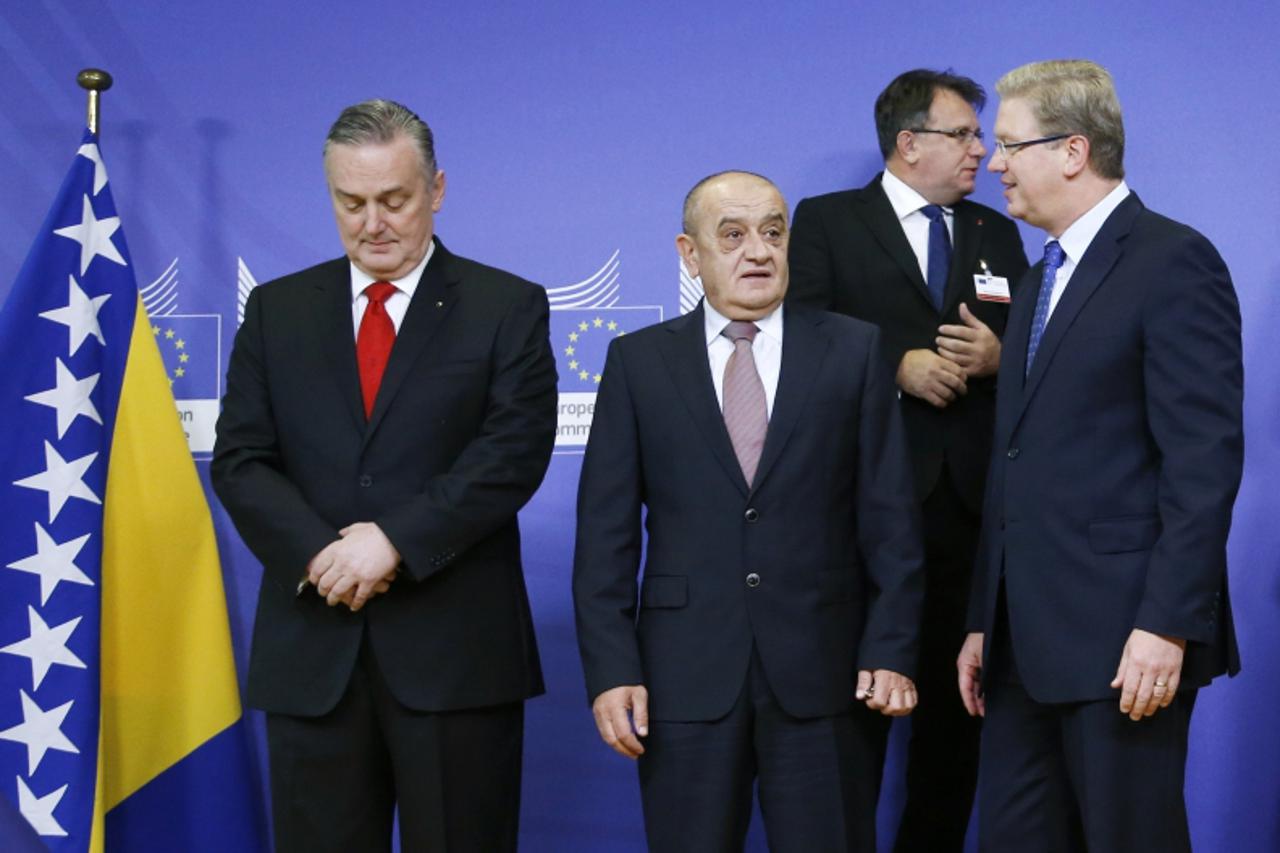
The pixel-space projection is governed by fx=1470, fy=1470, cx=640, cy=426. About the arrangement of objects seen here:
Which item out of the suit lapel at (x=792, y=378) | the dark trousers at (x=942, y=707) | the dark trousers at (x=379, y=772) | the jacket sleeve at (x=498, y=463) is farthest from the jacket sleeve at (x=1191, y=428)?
the dark trousers at (x=379, y=772)

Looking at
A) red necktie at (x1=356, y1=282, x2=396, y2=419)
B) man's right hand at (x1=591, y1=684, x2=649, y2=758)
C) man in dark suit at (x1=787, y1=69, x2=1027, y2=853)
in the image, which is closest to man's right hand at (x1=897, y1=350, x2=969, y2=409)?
man in dark suit at (x1=787, y1=69, x2=1027, y2=853)

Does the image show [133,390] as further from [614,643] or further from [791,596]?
[791,596]

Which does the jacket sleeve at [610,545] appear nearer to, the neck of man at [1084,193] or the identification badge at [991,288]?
the neck of man at [1084,193]

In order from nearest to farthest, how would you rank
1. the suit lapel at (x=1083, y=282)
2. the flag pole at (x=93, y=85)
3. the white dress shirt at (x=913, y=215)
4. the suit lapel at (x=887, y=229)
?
the suit lapel at (x=1083, y=282) → the suit lapel at (x=887, y=229) → the white dress shirt at (x=913, y=215) → the flag pole at (x=93, y=85)

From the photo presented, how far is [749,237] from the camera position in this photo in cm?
262

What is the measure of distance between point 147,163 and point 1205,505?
296 centimetres

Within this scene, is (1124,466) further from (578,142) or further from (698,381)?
(578,142)

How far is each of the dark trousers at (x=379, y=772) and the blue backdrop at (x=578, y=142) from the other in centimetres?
119

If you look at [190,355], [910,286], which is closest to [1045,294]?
[910,286]

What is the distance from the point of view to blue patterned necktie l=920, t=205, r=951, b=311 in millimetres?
3281

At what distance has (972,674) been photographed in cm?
256

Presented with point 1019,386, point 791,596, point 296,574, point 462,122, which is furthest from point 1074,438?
point 462,122

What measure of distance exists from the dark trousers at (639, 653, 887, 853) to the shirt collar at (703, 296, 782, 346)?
0.58 meters

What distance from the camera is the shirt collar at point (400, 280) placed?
8.90 ft
